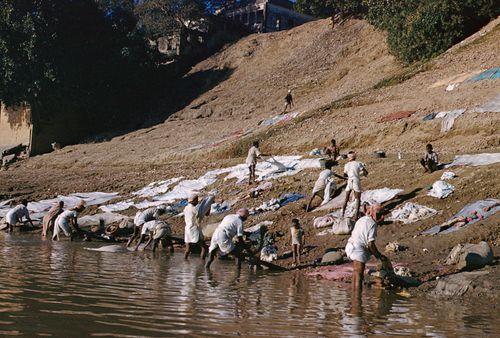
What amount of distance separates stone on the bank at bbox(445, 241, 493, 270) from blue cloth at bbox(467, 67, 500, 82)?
544 inches

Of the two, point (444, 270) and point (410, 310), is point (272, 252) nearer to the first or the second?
point (444, 270)

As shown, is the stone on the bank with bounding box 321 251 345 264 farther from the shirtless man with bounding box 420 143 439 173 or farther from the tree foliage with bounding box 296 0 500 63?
the tree foliage with bounding box 296 0 500 63

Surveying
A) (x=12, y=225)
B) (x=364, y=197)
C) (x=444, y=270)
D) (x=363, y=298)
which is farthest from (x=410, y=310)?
(x=12, y=225)

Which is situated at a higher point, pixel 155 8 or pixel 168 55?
pixel 155 8

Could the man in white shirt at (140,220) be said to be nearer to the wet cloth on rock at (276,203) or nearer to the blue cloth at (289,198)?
the wet cloth on rock at (276,203)

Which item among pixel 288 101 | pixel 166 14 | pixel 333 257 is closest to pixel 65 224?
pixel 333 257

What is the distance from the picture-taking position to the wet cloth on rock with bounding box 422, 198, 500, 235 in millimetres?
11688

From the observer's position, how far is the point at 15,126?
3975 cm

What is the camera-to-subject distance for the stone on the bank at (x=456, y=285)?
858 centimetres

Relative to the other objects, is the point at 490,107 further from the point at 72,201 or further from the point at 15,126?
the point at 15,126

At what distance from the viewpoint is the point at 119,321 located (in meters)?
5.92

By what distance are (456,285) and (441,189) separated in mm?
5050

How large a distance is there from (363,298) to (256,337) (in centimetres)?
316

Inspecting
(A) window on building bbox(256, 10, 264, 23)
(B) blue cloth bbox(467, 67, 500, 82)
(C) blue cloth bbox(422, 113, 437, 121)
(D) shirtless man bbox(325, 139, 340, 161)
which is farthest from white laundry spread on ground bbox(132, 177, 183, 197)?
(A) window on building bbox(256, 10, 264, 23)
